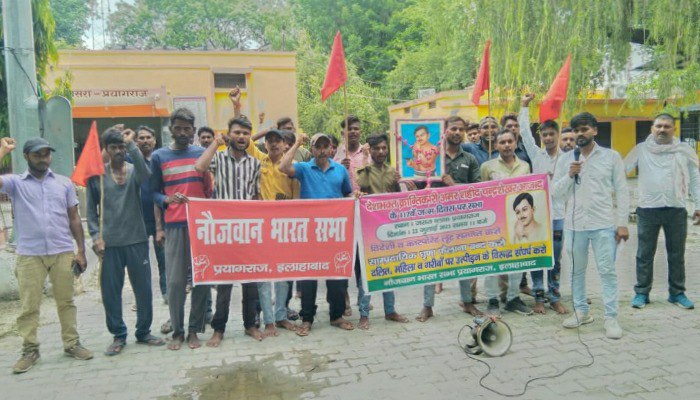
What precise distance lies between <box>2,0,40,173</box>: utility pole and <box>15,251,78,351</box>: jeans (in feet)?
8.67

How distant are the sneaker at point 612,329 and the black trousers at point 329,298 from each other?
8.14 feet

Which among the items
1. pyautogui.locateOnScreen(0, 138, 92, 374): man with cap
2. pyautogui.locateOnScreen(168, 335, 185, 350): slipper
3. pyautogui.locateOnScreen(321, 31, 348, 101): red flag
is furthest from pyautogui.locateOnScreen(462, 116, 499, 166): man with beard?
pyautogui.locateOnScreen(0, 138, 92, 374): man with cap

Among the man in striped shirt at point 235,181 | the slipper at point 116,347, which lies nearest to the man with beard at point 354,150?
the man in striped shirt at point 235,181

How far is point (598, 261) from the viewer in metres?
5.38

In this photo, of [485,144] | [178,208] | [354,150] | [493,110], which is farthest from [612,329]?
[493,110]

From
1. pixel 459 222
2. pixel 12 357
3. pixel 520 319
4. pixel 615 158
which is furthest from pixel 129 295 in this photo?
pixel 615 158

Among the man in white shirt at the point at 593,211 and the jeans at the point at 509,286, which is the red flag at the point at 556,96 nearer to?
the man in white shirt at the point at 593,211

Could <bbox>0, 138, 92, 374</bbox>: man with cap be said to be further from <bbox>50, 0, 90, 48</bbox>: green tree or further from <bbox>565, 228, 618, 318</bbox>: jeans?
<bbox>50, 0, 90, 48</bbox>: green tree

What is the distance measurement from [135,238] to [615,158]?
4563 millimetres

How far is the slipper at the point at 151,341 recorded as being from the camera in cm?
527

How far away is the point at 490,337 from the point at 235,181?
106 inches

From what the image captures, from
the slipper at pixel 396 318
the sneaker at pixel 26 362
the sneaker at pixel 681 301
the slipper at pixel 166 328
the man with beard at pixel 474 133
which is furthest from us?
the man with beard at pixel 474 133

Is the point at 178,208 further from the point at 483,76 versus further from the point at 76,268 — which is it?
the point at 483,76

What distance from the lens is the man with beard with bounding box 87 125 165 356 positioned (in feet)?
16.6
